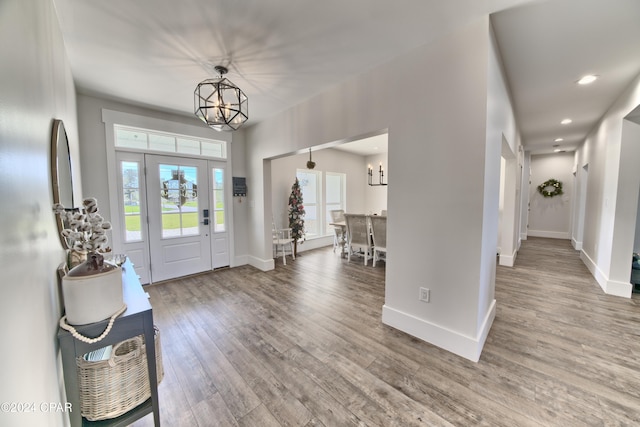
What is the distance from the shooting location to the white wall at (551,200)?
716cm

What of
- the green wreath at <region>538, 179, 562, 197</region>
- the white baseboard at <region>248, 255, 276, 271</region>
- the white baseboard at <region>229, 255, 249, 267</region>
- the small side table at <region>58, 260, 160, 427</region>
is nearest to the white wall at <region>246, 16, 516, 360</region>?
the small side table at <region>58, 260, 160, 427</region>

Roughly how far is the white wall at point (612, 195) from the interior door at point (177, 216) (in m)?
5.87

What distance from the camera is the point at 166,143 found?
3.88 meters

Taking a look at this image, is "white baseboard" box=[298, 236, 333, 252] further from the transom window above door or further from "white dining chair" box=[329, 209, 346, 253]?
the transom window above door

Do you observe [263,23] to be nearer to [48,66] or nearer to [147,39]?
[147,39]

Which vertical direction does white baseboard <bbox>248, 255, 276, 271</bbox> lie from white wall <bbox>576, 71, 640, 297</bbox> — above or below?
below

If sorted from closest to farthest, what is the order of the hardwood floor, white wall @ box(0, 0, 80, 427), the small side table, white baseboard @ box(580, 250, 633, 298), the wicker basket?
white wall @ box(0, 0, 80, 427)
the small side table
the wicker basket
the hardwood floor
white baseboard @ box(580, 250, 633, 298)

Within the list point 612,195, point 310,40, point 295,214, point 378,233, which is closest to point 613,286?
point 612,195

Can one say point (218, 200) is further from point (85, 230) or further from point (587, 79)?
point (587, 79)

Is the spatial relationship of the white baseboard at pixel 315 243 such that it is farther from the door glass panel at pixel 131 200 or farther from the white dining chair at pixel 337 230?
the door glass panel at pixel 131 200

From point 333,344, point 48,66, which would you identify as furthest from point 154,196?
point 333,344

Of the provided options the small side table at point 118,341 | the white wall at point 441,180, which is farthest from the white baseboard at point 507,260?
the small side table at point 118,341

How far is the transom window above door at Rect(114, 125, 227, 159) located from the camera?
11.6 feet

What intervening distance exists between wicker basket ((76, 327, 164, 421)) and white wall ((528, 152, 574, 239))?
1008cm
